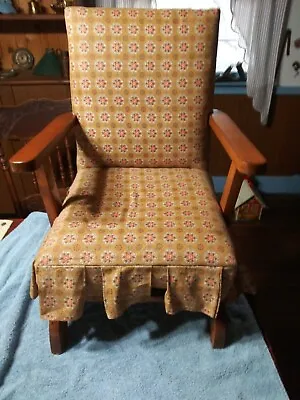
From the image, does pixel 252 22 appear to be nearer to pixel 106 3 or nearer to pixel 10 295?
pixel 106 3

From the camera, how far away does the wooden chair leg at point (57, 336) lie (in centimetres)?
85

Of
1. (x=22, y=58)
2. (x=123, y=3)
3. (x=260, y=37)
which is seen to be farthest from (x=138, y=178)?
(x=22, y=58)

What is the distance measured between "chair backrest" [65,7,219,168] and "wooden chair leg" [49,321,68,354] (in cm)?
51

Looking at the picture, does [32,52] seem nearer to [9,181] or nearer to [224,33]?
[9,181]

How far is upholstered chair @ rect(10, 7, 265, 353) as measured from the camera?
744 millimetres

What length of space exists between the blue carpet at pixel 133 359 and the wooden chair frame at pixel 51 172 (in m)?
0.05

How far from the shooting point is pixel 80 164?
110cm

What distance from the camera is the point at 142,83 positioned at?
1.03 m

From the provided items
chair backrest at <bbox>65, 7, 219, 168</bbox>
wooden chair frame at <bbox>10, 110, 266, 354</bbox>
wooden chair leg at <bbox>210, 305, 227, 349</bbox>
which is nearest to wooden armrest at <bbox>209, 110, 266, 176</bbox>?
wooden chair frame at <bbox>10, 110, 266, 354</bbox>

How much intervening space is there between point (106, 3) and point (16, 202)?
1.00 meters

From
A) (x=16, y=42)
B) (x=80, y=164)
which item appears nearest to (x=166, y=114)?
(x=80, y=164)

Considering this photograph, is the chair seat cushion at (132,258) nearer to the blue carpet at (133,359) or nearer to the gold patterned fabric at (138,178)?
the gold patterned fabric at (138,178)

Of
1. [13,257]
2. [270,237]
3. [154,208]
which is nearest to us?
[154,208]

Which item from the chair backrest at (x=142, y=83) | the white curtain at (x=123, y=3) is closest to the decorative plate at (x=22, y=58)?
the white curtain at (x=123, y=3)
